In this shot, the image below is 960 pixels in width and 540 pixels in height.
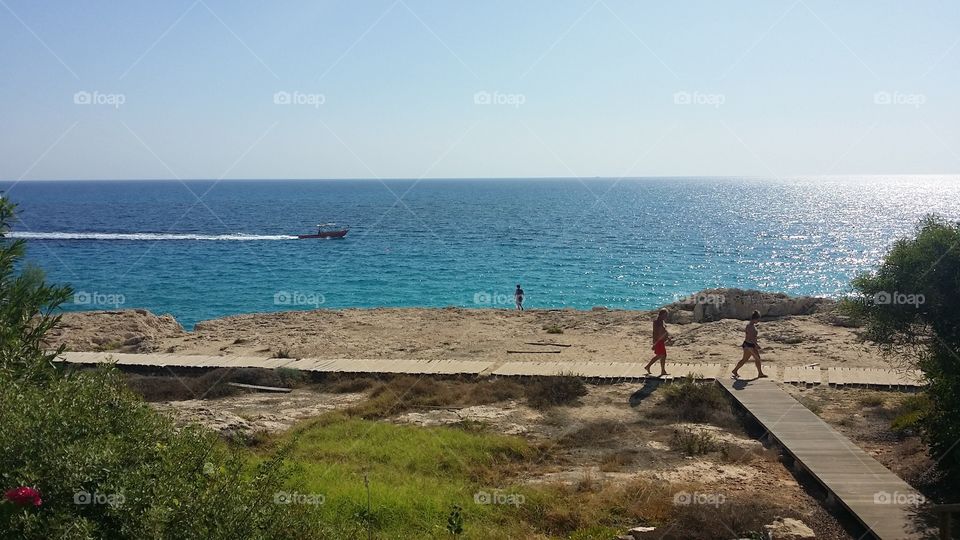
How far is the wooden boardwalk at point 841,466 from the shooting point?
11.0 metres

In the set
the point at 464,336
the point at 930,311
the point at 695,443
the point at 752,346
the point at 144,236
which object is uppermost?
the point at 144,236

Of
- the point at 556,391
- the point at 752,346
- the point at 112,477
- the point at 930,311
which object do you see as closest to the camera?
the point at 112,477

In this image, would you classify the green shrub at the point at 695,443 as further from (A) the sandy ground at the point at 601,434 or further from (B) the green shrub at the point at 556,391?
(B) the green shrub at the point at 556,391

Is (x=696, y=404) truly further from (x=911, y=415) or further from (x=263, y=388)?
(x=263, y=388)

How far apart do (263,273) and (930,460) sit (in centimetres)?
6191

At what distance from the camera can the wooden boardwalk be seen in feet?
36.0

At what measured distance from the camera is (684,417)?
17453 millimetres

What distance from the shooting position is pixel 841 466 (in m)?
13.1

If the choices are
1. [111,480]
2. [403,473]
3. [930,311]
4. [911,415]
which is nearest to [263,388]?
[403,473]

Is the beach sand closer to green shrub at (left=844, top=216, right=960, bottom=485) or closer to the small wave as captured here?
green shrub at (left=844, top=216, right=960, bottom=485)

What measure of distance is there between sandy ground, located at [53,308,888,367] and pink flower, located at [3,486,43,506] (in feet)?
60.0

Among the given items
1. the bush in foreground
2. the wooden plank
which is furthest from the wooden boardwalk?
the wooden plank

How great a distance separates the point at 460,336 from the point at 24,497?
23721 millimetres

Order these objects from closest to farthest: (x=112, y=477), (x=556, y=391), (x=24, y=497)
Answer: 1. (x=24, y=497)
2. (x=112, y=477)
3. (x=556, y=391)
